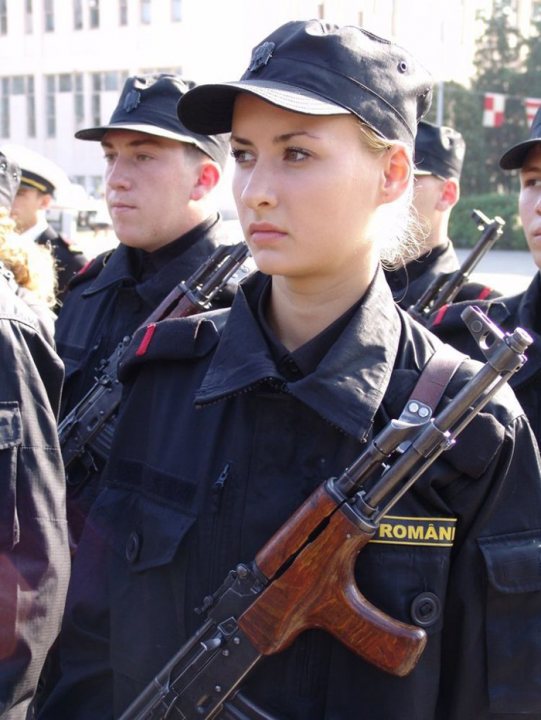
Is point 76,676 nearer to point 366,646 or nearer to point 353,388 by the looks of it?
point 366,646

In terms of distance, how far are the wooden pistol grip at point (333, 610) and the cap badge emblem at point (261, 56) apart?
0.90 metres

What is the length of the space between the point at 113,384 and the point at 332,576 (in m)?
1.82

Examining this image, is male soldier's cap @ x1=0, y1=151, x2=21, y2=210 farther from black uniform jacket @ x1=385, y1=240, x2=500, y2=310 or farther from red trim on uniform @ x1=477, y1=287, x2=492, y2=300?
red trim on uniform @ x1=477, y1=287, x2=492, y2=300

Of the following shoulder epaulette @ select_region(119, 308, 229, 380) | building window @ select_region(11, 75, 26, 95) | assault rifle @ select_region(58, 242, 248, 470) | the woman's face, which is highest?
the woman's face

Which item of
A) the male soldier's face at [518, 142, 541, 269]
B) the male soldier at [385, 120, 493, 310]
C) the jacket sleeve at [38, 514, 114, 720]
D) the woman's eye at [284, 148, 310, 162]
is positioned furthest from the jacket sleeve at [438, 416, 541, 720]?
the male soldier at [385, 120, 493, 310]

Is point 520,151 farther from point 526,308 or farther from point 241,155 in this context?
point 241,155

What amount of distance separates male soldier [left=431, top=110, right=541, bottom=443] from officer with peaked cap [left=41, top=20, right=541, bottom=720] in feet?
2.62

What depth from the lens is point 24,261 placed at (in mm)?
3404

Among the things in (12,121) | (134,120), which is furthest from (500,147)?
(134,120)

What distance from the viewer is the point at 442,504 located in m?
1.88

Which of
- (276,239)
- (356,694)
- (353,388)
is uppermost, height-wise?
(276,239)

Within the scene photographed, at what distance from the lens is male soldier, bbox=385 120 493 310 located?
454 centimetres

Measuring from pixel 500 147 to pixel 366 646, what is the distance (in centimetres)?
3613

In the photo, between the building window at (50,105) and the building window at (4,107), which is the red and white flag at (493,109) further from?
the building window at (4,107)
